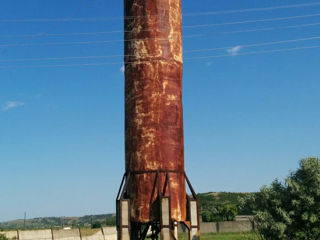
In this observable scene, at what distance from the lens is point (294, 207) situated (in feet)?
101

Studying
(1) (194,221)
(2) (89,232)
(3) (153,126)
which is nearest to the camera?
(3) (153,126)

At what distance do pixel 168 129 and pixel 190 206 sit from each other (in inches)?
104

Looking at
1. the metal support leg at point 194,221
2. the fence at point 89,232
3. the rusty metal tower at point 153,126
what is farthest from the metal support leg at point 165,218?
the fence at point 89,232

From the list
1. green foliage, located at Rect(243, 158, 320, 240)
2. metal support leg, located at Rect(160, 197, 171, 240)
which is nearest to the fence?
green foliage, located at Rect(243, 158, 320, 240)

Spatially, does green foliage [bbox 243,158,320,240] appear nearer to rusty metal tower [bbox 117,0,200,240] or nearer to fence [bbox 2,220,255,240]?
fence [bbox 2,220,255,240]

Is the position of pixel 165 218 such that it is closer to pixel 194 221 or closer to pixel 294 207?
pixel 194 221

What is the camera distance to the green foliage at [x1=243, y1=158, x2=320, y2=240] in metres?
29.9

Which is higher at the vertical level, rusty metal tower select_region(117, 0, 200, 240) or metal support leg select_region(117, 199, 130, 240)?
rusty metal tower select_region(117, 0, 200, 240)

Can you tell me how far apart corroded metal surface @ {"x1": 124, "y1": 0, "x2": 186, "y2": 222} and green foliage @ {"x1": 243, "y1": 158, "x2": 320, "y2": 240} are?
58.1ft

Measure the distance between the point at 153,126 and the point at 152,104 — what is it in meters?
0.72

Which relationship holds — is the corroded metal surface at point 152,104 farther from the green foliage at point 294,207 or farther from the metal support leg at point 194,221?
the green foliage at point 294,207

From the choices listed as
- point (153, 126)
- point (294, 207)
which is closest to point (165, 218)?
point (153, 126)

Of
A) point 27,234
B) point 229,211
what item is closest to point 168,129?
point 27,234

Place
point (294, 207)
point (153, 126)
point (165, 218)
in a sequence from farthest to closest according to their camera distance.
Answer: point (294, 207), point (153, 126), point (165, 218)
